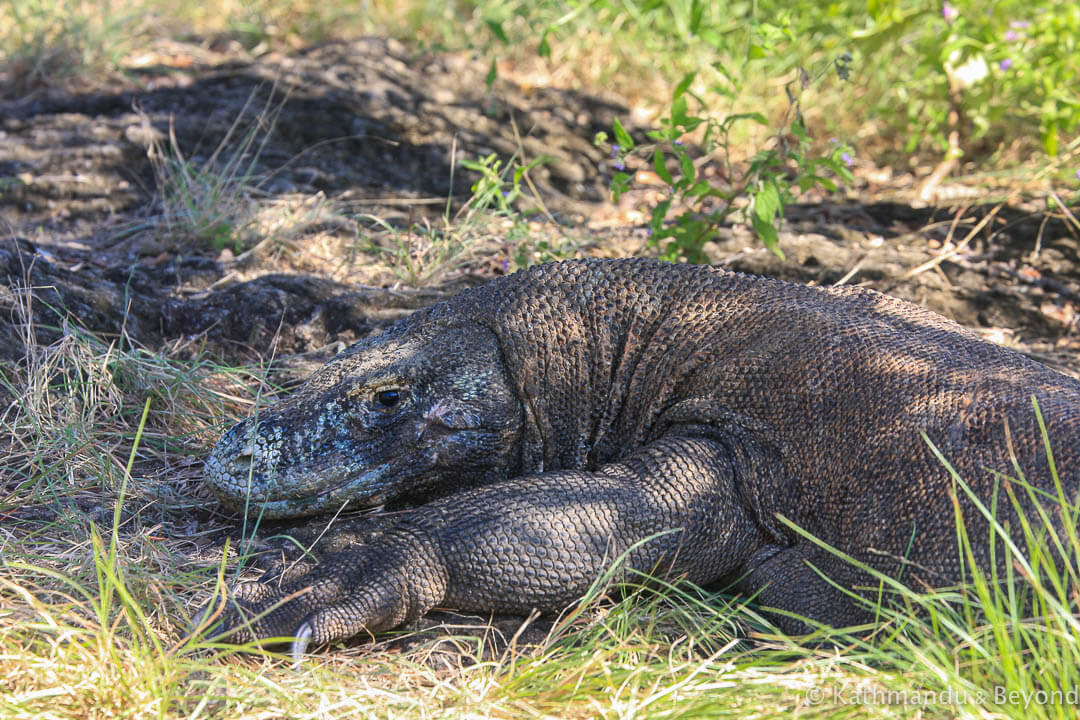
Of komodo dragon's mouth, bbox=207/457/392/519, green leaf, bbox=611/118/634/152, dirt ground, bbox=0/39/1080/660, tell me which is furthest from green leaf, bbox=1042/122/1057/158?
komodo dragon's mouth, bbox=207/457/392/519

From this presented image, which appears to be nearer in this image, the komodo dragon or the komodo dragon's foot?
the komodo dragon's foot

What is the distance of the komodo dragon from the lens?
2592mm

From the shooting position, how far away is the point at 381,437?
3.09m

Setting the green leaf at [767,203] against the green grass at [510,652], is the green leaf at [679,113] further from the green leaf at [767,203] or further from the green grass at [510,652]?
the green grass at [510,652]

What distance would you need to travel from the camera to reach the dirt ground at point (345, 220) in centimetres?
436

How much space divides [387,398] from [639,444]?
0.77 m

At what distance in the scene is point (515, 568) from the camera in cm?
269

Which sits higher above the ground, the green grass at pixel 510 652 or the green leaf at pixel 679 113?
the green leaf at pixel 679 113

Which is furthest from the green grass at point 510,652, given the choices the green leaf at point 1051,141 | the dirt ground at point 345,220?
the green leaf at point 1051,141

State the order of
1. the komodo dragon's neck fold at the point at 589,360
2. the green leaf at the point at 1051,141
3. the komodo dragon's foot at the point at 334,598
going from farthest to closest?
the green leaf at the point at 1051,141, the komodo dragon's neck fold at the point at 589,360, the komodo dragon's foot at the point at 334,598

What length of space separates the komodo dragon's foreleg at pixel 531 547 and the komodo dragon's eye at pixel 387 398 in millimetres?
358

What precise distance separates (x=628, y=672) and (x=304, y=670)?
2.48 feet

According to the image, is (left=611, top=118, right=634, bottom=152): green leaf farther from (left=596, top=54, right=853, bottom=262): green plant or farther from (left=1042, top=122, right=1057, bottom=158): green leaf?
(left=1042, top=122, right=1057, bottom=158): green leaf

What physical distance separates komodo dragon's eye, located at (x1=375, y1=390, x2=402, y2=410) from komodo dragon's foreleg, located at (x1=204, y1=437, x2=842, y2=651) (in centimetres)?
36
